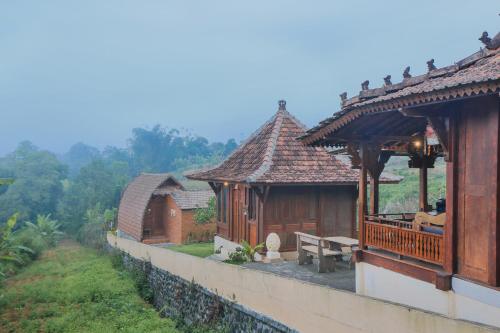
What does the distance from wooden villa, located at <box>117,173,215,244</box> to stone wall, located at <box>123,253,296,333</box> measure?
6388mm

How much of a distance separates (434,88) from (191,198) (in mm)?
19979

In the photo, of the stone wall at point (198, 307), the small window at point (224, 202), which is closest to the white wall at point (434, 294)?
the stone wall at point (198, 307)

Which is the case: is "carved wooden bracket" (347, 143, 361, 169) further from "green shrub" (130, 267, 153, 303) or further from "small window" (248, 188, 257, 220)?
"green shrub" (130, 267, 153, 303)

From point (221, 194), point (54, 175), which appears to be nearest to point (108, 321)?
point (221, 194)

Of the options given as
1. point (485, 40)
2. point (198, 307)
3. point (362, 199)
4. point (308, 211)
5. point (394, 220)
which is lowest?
point (198, 307)

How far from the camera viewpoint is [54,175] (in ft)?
171

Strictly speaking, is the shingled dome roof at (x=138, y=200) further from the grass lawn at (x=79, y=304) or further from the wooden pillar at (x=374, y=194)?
the wooden pillar at (x=374, y=194)

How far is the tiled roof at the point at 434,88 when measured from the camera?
19.9 ft

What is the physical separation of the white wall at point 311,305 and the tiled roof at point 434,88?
305 centimetres

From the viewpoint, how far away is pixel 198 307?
12672mm

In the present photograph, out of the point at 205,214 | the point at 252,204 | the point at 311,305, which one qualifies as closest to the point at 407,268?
the point at 311,305

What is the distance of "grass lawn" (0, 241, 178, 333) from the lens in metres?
14.0

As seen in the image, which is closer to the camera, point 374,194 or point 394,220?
point 394,220

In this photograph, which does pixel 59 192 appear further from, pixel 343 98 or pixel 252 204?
pixel 343 98
